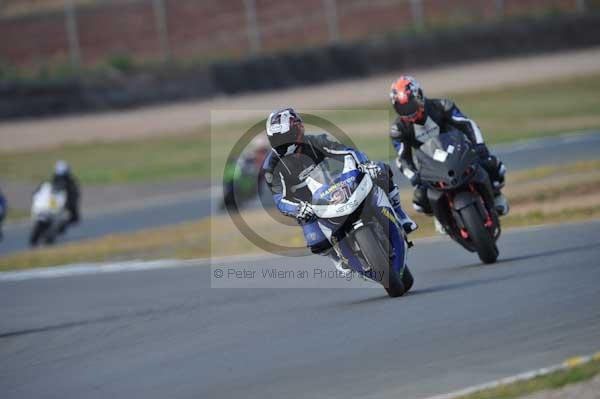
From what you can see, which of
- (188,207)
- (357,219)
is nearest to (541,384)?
(357,219)

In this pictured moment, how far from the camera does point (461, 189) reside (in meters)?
10.5

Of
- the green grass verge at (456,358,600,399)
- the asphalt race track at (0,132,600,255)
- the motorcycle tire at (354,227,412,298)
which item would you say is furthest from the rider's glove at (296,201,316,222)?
the asphalt race track at (0,132,600,255)

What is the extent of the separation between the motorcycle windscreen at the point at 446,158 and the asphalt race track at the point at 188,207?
11.4 m

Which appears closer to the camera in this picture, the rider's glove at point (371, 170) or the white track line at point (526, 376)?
the white track line at point (526, 376)

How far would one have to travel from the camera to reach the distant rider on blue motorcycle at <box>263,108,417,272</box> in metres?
9.05

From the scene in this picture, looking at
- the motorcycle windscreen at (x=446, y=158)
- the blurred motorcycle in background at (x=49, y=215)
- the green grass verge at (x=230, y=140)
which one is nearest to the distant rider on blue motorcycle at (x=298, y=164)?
the motorcycle windscreen at (x=446, y=158)

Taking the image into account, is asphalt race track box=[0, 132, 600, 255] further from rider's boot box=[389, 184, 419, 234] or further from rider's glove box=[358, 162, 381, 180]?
rider's glove box=[358, 162, 381, 180]

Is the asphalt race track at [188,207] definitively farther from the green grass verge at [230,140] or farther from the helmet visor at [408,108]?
the helmet visor at [408,108]

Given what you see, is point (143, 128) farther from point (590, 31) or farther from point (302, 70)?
point (590, 31)

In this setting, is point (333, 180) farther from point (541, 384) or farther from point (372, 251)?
point (541, 384)

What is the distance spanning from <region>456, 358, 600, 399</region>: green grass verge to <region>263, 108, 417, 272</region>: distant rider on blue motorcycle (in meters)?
3.21

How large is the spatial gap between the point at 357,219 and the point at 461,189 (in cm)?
178

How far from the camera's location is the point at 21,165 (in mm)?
31250

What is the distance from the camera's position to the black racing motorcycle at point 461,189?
10242 millimetres
